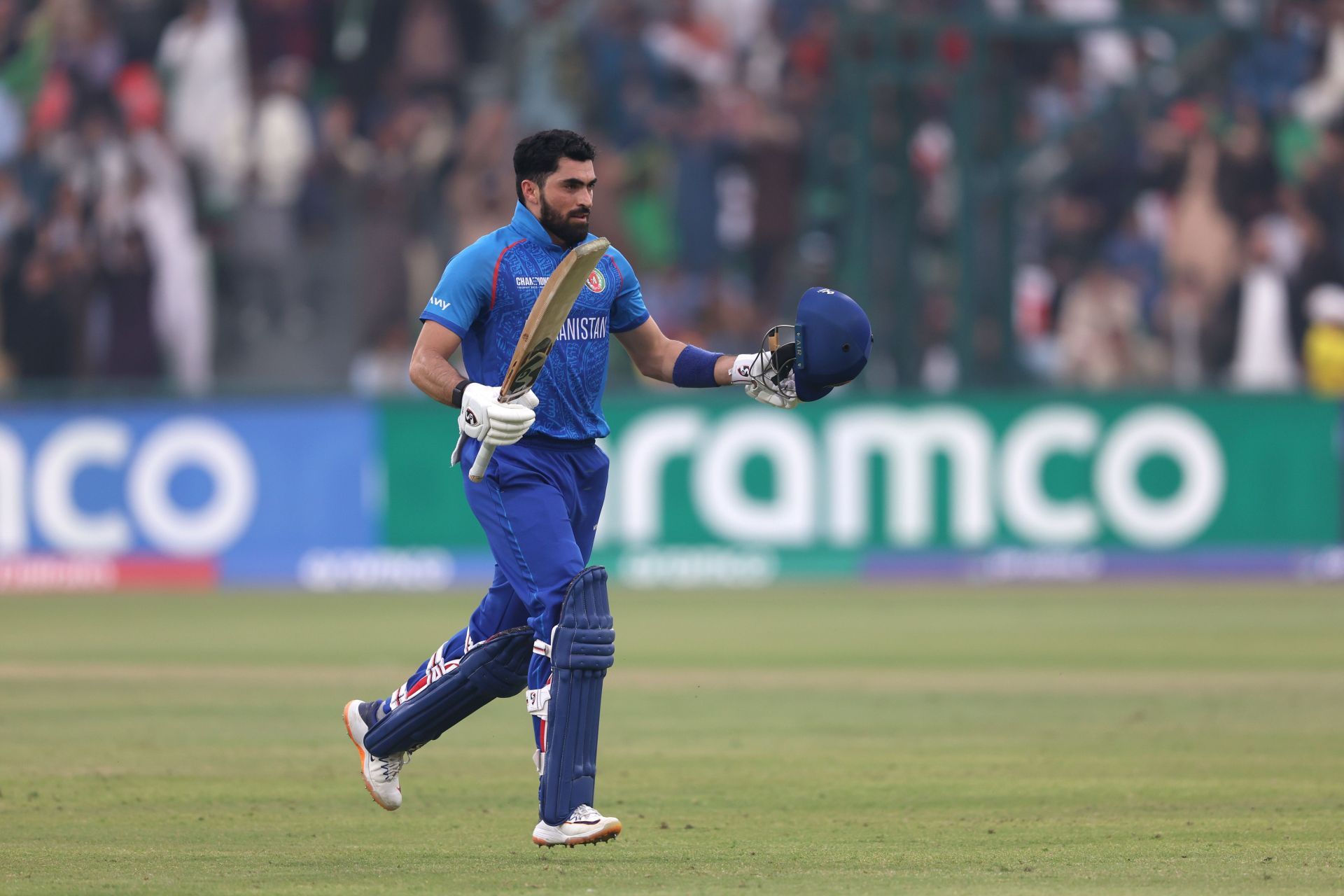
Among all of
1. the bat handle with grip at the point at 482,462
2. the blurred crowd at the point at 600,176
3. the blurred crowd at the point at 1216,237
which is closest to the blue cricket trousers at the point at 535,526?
the bat handle with grip at the point at 482,462

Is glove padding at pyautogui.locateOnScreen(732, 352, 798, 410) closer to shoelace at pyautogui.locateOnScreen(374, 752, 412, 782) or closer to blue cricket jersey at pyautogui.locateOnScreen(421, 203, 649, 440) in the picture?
blue cricket jersey at pyautogui.locateOnScreen(421, 203, 649, 440)

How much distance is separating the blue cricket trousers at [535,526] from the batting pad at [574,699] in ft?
0.25

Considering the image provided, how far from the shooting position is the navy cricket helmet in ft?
22.7

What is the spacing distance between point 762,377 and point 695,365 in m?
0.26

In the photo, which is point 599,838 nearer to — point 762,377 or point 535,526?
point 535,526

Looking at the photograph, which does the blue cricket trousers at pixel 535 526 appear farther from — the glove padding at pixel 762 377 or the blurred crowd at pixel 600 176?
the blurred crowd at pixel 600 176

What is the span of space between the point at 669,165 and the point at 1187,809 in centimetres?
1379

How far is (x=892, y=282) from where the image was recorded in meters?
19.5

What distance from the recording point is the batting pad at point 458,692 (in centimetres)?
700

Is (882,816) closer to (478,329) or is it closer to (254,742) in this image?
(478,329)

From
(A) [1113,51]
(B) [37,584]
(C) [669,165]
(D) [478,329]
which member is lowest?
(B) [37,584]

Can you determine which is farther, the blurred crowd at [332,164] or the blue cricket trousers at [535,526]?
the blurred crowd at [332,164]

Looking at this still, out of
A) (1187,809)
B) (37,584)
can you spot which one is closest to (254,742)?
(1187,809)

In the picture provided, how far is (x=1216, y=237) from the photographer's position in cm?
2008
